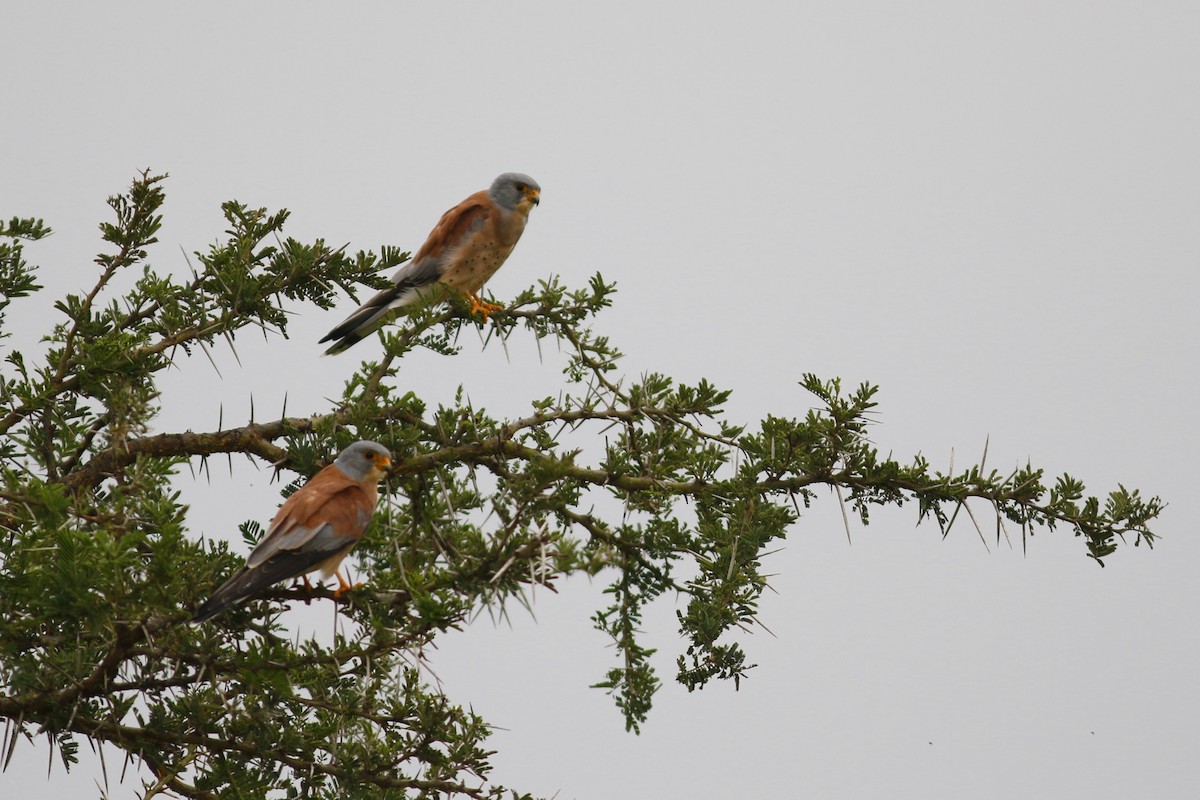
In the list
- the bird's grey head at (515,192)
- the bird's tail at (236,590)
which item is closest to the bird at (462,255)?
the bird's grey head at (515,192)

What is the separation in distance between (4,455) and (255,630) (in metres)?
1.61

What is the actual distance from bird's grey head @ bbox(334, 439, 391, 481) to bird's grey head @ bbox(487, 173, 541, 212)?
249 centimetres

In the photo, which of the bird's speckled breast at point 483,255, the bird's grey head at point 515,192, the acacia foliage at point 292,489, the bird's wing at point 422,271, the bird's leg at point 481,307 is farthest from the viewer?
the bird's grey head at point 515,192

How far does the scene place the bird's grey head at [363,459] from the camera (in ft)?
12.8

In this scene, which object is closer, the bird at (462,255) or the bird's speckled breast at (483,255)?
the bird at (462,255)

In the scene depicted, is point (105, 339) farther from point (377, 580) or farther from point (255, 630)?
point (377, 580)

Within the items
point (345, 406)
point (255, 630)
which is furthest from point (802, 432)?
point (255, 630)

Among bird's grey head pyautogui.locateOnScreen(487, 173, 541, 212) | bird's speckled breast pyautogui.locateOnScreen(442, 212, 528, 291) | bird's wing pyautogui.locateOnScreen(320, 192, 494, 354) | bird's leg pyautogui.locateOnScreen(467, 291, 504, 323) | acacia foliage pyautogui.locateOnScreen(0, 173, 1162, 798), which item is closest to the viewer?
acacia foliage pyautogui.locateOnScreen(0, 173, 1162, 798)

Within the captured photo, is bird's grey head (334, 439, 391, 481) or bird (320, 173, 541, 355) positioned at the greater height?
bird (320, 173, 541, 355)

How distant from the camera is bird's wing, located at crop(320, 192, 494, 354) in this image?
529 centimetres

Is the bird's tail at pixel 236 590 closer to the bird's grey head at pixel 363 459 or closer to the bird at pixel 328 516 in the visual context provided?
the bird at pixel 328 516

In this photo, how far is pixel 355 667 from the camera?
11.2 ft

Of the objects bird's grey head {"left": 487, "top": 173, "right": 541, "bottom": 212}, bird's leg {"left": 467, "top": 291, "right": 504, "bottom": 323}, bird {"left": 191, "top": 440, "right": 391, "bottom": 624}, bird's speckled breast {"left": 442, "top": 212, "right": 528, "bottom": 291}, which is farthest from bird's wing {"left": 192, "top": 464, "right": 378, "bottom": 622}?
bird's grey head {"left": 487, "top": 173, "right": 541, "bottom": 212}

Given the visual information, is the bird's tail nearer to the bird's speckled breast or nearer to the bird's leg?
the bird's leg
